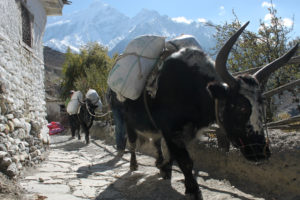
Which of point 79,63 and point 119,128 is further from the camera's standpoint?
point 79,63

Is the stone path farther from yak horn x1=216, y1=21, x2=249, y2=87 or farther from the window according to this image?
the window

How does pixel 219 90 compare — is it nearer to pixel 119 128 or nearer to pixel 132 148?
pixel 132 148

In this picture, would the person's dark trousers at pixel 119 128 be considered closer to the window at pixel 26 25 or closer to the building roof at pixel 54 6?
the window at pixel 26 25

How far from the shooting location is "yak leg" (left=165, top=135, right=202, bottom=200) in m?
2.76

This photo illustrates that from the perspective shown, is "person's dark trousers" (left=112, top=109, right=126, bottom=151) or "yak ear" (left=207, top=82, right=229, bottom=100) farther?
"person's dark trousers" (left=112, top=109, right=126, bottom=151)

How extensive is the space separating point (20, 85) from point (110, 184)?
7.58ft

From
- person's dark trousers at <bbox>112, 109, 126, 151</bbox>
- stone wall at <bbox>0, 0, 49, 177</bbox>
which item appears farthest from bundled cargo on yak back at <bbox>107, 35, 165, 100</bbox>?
person's dark trousers at <bbox>112, 109, 126, 151</bbox>

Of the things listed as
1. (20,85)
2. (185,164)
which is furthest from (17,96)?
(185,164)

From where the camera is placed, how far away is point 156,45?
3578 mm

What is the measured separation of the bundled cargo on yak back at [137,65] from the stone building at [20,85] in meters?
1.50

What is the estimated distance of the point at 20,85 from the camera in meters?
4.59

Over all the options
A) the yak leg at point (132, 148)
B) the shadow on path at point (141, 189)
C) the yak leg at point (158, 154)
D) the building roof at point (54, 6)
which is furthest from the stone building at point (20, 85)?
the yak leg at point (158, 154)

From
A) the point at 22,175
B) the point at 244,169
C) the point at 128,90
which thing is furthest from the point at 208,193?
the point at 22,175

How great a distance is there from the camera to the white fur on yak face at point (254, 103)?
229 cm
